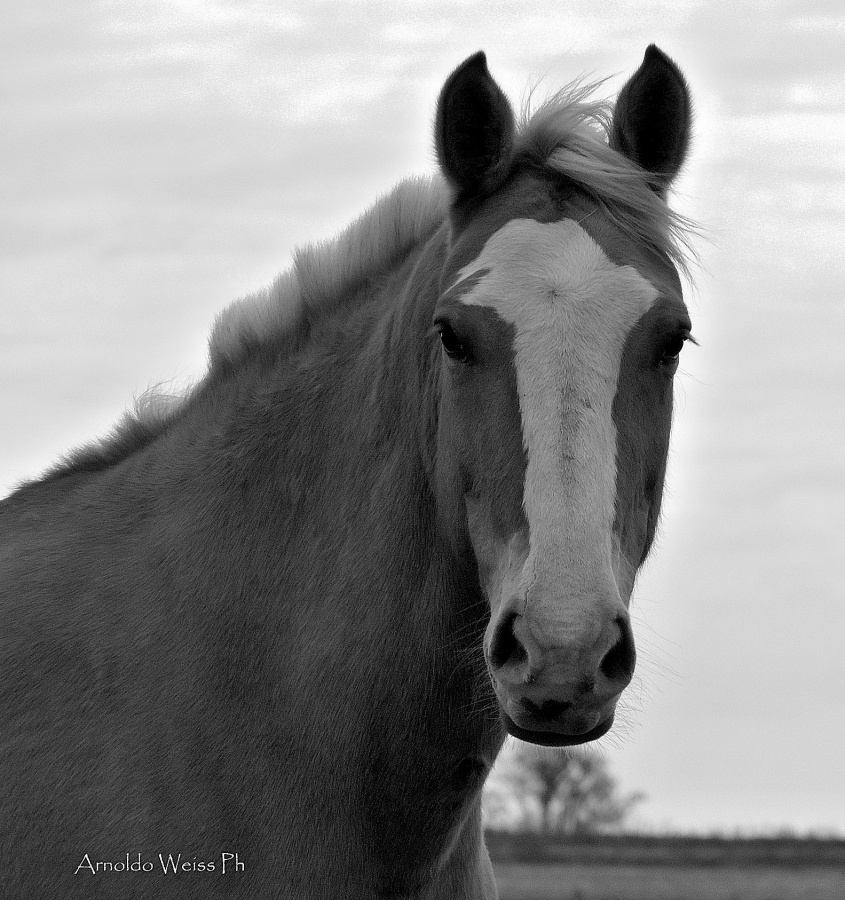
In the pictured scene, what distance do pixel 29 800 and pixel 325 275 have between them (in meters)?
2.02

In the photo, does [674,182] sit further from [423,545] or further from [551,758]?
[551,758]

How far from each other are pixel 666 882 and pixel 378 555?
433 inches

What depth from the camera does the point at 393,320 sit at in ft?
14.0

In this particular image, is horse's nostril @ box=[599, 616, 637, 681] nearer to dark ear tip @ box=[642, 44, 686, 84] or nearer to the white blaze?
the white blaze

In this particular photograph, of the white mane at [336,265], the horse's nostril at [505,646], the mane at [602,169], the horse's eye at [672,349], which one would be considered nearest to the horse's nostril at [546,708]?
the horse's nostril at [505,646]

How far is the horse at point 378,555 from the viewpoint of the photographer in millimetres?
3607

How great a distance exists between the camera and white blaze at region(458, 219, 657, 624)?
3338 millimetres

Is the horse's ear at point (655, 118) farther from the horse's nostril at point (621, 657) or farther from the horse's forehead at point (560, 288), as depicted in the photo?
the horse's nostril at point (621, 657)

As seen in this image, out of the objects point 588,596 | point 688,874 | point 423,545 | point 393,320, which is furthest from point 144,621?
point 688,874

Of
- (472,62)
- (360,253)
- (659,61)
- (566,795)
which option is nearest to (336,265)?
(360,253)

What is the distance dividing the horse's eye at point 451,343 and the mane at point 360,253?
691mm

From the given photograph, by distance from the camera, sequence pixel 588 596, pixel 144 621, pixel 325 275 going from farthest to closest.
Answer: pixel 325 275 < pixel 144 621 < pixel 588 596

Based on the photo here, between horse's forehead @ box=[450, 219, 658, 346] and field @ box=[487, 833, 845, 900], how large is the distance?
980 cm

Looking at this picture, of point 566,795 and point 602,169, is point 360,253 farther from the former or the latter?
point 566,795
